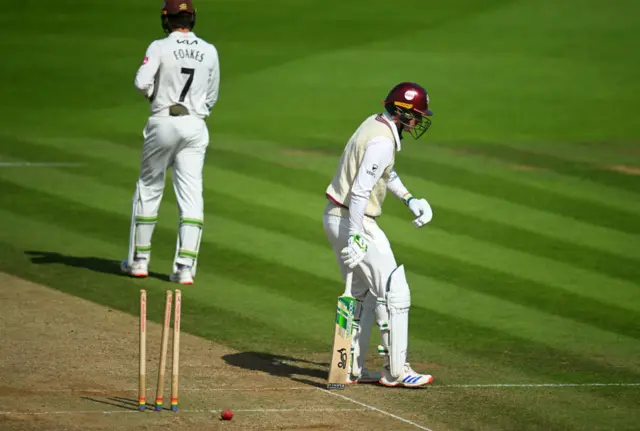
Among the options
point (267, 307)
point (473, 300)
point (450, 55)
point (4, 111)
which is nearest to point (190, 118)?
point (267, 307)

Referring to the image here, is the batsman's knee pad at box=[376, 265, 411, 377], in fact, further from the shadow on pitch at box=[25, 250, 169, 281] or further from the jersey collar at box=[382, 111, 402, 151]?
the shadow on pitch at box=[25, 250, 169, 281]

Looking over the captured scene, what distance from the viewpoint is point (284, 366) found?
9508 millimetres

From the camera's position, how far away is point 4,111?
64.0 ft

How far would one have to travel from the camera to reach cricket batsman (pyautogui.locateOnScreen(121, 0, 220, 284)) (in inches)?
454

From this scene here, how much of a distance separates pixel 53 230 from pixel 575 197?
587cm

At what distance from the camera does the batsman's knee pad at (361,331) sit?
356 inches

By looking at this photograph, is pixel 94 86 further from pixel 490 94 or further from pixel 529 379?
pixel 529 379

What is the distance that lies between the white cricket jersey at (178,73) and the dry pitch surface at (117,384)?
204 cm

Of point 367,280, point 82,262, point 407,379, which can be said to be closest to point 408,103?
point 367,280

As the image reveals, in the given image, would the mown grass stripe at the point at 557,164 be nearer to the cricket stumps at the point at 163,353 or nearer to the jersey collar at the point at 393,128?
the jersey collar at the point at 393,128

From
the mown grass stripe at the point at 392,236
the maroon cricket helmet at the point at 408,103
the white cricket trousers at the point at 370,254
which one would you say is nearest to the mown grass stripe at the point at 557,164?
the mown grass stripe at the point at 392,236

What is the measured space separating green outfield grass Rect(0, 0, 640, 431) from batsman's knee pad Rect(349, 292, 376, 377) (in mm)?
398

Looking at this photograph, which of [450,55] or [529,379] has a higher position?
[450,55]

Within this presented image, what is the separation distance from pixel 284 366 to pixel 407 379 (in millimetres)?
972
